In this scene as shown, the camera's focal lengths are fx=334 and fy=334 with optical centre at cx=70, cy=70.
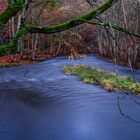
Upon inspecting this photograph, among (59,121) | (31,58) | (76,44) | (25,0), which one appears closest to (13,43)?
(25,0)

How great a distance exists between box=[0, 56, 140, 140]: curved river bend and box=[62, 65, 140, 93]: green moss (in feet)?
2.68

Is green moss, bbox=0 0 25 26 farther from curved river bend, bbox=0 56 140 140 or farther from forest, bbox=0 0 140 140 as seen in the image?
curved river bend, bbox=0 56 140 140

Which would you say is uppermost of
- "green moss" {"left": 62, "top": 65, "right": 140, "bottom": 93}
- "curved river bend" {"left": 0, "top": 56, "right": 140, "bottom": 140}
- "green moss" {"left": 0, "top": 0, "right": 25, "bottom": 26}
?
"green moss" {"left": 0, "top": 0, "right": 25, "bottom": 26}

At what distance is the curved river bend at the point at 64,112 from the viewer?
41.0 ft

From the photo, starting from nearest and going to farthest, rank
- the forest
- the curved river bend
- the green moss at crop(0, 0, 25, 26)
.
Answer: the green moss at crop(0, 0, 25, 26) → the forest → the curved river bend

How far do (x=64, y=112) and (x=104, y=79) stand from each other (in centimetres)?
755

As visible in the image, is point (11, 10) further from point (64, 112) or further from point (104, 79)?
point (104, 79)

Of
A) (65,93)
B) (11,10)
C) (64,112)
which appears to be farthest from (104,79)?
(11,10)

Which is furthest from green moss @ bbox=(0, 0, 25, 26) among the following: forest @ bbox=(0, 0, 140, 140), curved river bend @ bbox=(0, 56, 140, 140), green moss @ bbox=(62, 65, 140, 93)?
green moss @ bbox=(62, 65, 140, 93)

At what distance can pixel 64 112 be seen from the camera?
49.5ft

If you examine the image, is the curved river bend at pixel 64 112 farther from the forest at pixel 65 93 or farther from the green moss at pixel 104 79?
the green moss at pixel 104 79

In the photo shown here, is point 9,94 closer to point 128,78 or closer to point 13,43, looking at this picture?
point 128,78

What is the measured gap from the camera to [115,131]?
1266cm

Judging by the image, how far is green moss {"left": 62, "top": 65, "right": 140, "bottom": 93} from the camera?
19.7 m
